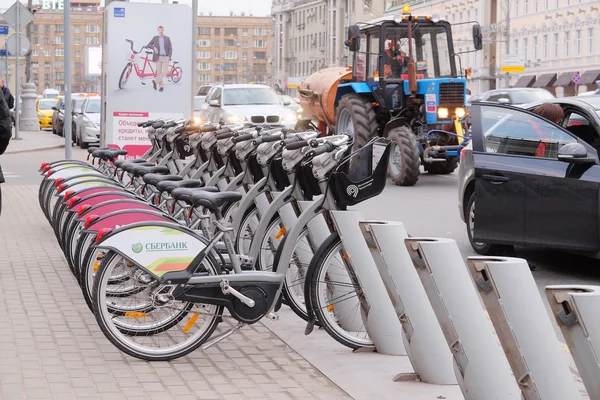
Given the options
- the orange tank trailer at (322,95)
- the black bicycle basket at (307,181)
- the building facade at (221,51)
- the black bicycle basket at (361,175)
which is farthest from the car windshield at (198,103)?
the building facade at (221,51)

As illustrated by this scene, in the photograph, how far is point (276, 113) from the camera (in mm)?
31312

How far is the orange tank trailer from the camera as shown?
2428 cm

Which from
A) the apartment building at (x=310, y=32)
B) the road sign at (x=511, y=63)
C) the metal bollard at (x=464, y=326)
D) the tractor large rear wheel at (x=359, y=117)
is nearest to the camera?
the metal bollard at (x=464, y=326)

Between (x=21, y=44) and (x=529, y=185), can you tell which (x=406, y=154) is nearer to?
(x=529, y=185)

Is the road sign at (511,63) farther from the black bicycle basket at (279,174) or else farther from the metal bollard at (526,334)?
the metal bollard at (526,334)

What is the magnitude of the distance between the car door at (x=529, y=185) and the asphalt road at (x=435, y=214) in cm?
44

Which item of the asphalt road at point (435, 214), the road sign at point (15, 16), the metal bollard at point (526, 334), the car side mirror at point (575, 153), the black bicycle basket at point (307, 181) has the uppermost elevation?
the road sign at point (15, 16)

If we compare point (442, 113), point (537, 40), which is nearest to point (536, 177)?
point (442, 113)

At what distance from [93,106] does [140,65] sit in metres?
21.5

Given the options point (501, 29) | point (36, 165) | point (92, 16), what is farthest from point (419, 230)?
point (92, 16)

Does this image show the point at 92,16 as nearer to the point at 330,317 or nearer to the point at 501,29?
the point at 501,29

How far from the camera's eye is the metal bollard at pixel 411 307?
6.23 metres

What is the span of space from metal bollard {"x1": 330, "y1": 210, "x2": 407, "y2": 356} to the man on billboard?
9.57m

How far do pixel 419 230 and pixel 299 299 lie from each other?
643 centimetres
